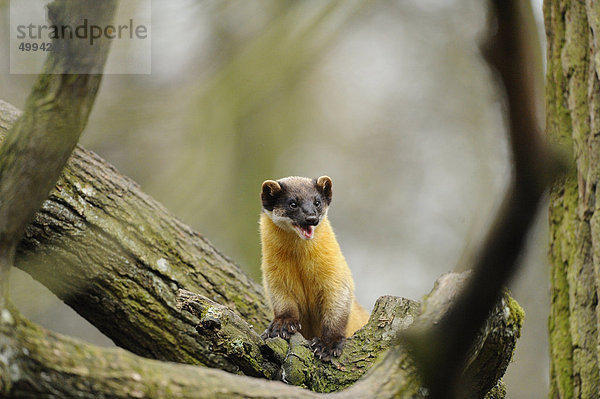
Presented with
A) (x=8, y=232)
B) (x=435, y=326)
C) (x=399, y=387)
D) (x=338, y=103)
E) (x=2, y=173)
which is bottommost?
(x=399, y=387)

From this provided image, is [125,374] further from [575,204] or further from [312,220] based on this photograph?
[312,220]

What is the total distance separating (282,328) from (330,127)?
8705 mm

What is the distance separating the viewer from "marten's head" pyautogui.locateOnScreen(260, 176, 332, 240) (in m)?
7.06

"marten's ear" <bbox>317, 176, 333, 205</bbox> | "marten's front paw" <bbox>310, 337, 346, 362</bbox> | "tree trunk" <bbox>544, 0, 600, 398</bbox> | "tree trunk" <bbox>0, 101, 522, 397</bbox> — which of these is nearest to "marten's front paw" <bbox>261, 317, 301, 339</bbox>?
"marten's front paw" <bbox>310, 337, 346, 362</bbox>

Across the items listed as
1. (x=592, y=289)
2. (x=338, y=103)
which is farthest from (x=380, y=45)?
(x=592, y=289)

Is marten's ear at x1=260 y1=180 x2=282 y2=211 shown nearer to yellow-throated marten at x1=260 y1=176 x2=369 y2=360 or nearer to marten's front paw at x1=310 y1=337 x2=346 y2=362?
yellow-throated marten at x1=260 y1=176 x2=369 y2=360

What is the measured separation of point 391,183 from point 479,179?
6.65 feet

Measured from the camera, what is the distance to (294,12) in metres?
11.6

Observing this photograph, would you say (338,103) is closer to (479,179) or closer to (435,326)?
(479,179)

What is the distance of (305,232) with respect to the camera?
7043 mm

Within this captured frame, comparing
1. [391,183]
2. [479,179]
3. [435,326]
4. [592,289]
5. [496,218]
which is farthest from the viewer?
[391,183]

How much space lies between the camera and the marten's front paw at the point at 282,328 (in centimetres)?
629

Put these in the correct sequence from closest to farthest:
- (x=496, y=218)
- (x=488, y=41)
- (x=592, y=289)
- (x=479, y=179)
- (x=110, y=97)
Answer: (x=488, y=41) → (x=496, y=218) → (x=592, y=289) → (x=110, y=97) → (x=479, y=179)

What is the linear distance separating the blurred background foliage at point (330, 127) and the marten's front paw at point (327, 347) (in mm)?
4894
